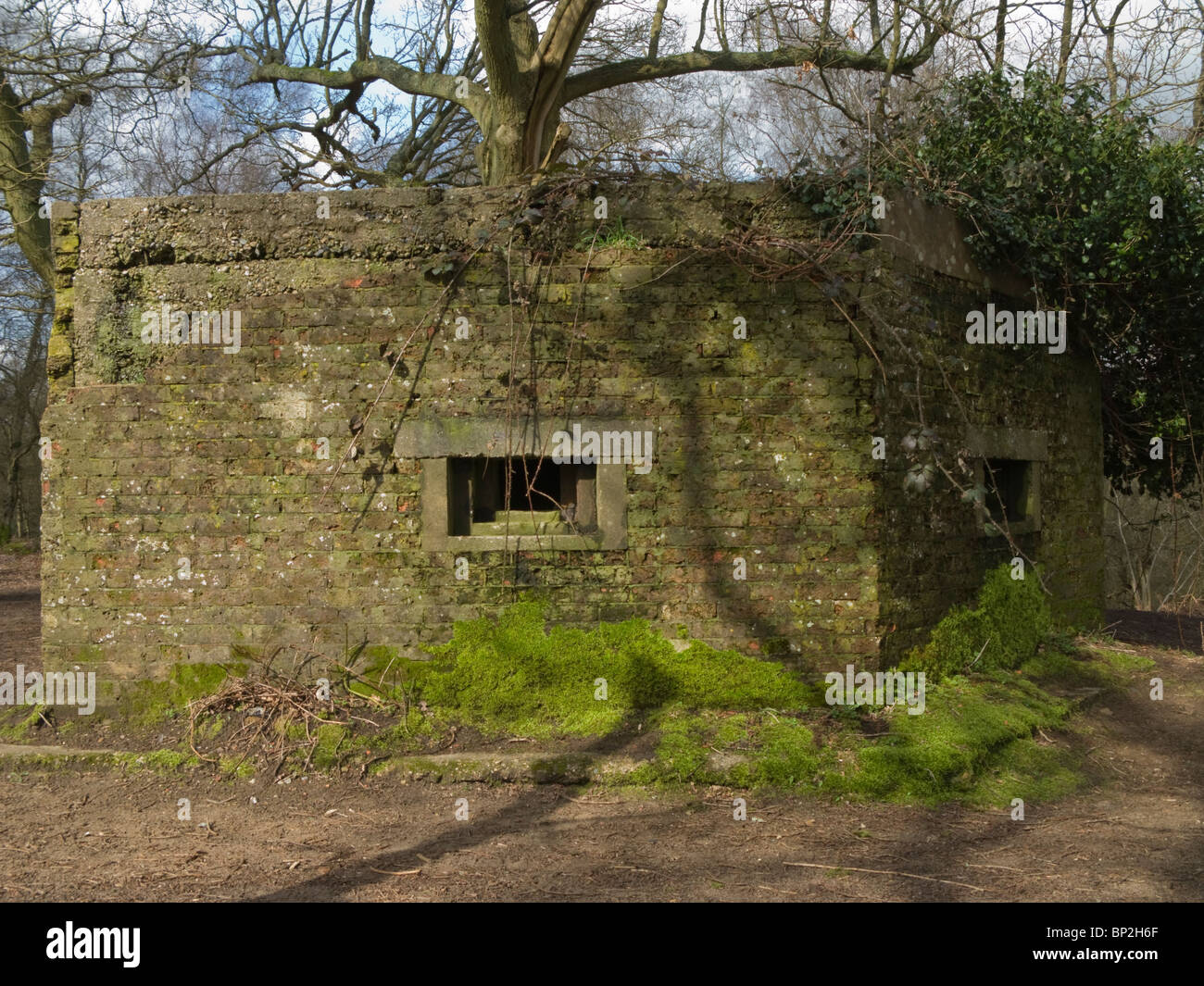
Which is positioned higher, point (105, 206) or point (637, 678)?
point (105, 206)

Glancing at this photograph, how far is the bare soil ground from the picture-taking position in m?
4.34

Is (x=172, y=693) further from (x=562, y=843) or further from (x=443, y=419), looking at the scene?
(x=562, y=843)

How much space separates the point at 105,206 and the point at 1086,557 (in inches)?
341

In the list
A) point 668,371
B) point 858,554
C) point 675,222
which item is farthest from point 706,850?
point 675,222

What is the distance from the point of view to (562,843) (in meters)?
4.91

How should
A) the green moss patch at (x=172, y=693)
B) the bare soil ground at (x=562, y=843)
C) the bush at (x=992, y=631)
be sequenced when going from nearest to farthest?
1. the bare soil ground at (x=562, y=843)
2. the green moss patch at (x=172, y=693)
3. the bush at (x=992, y=631)

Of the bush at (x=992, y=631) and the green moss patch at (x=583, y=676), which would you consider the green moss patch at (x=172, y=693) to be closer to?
the green moss patch at (x=583, y=676)

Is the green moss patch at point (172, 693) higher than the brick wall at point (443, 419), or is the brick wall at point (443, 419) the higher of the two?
the brick wall at point (443, 419)

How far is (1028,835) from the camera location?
5055 mm

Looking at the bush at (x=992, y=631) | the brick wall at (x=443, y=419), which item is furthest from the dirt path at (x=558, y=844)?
the bush at (x=992, y=631)

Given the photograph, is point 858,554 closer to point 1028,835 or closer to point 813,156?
point 1028,835

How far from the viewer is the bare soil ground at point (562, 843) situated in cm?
434

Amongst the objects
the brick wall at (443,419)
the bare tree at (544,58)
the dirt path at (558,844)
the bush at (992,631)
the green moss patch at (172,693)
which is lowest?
the dirt path at (558,844)

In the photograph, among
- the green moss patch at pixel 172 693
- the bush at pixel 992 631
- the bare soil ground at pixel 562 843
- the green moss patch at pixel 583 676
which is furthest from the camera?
the bush at pixel 992 631
